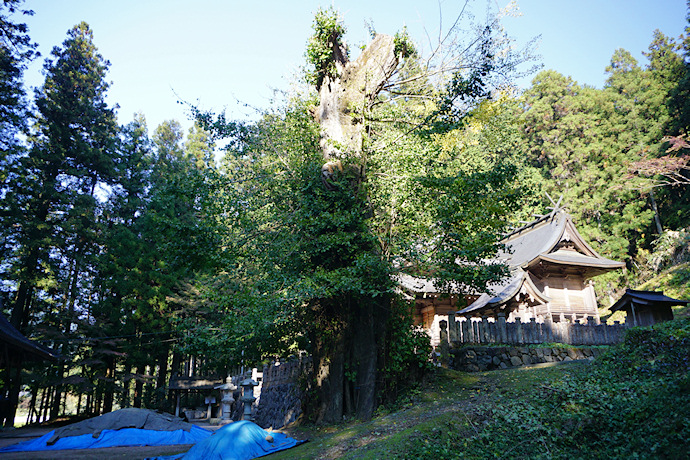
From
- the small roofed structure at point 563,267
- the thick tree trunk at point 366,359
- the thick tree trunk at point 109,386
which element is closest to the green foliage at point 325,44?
the thick tree trunk at point 366,359

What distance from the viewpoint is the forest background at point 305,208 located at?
1078 cm

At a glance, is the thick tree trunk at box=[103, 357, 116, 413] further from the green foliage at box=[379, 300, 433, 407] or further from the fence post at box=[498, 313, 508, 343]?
the fence post at box=[498, 313, 508, 343]

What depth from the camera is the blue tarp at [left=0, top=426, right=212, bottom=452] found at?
41.1ft

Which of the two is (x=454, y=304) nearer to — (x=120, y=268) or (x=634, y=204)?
(x=120, y=268)

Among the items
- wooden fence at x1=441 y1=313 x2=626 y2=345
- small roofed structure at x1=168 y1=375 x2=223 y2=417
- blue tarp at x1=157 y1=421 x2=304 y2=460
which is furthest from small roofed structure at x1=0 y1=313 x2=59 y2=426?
wooden fence at x1=441 y1=313 x2=626 y2=345

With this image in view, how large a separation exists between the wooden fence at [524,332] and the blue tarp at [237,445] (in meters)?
6.15

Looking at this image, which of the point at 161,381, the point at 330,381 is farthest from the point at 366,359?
the point at 161,381

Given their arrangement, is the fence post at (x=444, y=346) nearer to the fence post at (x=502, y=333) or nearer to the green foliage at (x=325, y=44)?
the fence post at (x=502, y=333)

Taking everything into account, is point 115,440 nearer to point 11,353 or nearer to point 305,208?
point 11,353

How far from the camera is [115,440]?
13055 mm

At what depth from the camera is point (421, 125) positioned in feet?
39.7

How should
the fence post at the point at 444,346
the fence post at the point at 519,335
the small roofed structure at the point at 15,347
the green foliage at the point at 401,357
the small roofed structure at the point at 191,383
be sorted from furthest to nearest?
the small roofed structure at the point at 191,383 < the small roofed structure at the point at 15,347 < the fence post at the point at 519,335 < the fence post at the point at 444,346 < the green foliage at the point at 401,357

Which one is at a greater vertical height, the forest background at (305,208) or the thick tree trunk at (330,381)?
the forest background at (305,208)

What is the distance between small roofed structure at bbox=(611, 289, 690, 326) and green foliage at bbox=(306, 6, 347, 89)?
44.2 ft
